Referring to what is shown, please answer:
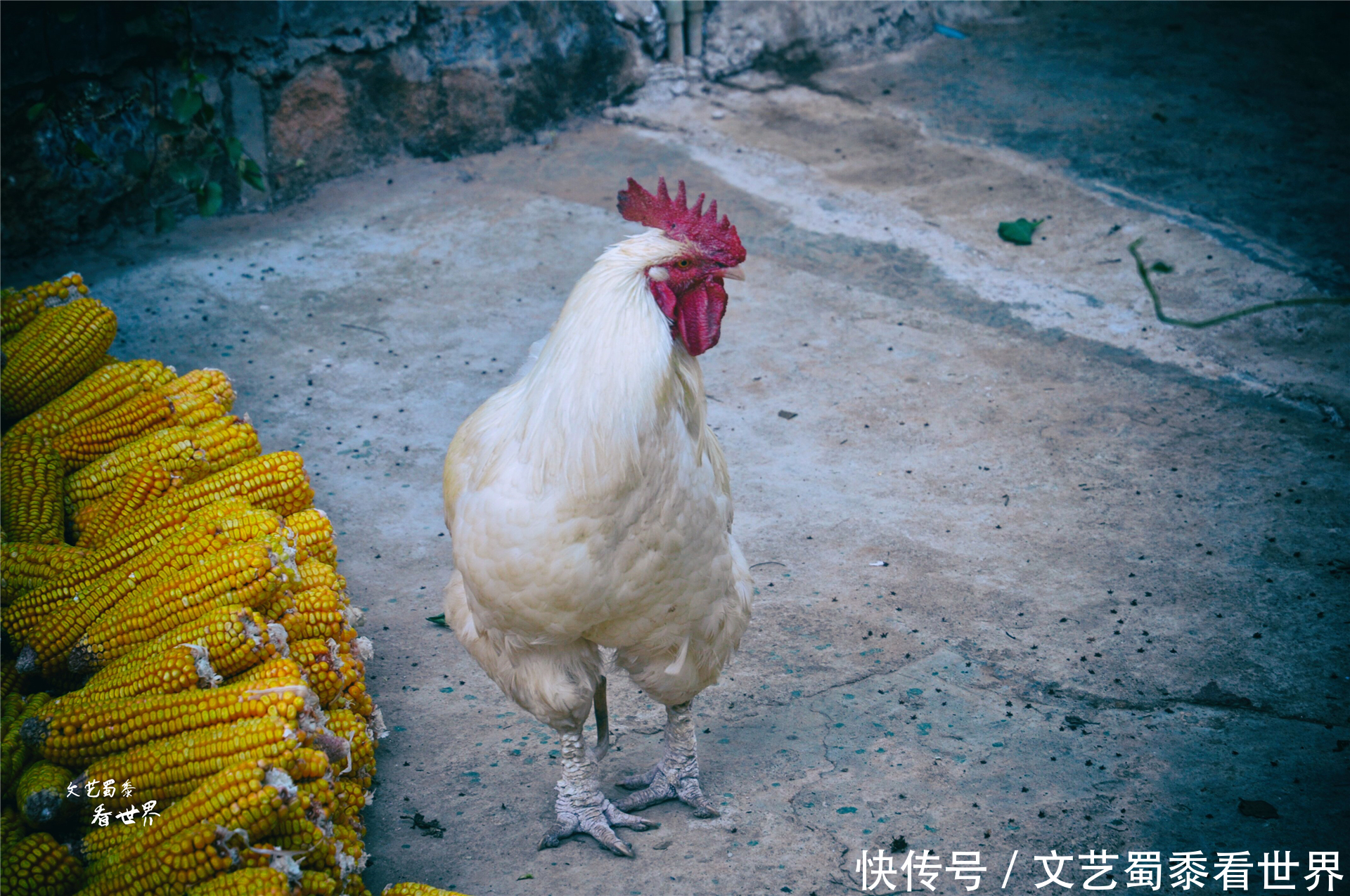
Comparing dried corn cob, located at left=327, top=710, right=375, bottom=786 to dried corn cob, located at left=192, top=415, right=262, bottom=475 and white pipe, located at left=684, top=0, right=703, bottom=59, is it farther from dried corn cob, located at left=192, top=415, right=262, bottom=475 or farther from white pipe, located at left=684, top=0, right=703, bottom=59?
white pipe, located at left=684, top=0, right=703, bottom=59

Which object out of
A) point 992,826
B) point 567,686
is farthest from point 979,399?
point 567,686

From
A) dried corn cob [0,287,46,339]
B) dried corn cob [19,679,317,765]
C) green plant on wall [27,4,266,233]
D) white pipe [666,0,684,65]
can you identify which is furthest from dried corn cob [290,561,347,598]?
white pipe [666,0,684,65]

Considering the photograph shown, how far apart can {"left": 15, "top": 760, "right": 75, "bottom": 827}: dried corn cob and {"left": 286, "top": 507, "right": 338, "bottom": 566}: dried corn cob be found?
1028 millimetres

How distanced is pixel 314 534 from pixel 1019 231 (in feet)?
17.2

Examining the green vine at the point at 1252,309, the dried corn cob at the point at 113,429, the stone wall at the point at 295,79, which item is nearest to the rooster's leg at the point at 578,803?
the dried corn cob at the point at 113,429

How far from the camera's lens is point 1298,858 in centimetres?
286

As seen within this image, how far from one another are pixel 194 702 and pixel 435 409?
281cm

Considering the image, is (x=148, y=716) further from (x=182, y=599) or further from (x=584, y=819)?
(x=584, y=819)

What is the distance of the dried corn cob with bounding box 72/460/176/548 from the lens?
3.59 m

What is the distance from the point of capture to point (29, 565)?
10.8 feet

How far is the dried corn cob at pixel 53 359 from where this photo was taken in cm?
400

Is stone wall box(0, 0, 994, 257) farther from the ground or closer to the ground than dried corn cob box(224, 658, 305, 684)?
farther from the ground

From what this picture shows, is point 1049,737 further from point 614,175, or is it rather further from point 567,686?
point 614,175

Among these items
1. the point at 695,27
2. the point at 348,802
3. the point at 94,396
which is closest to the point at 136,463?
the point at 94,396
